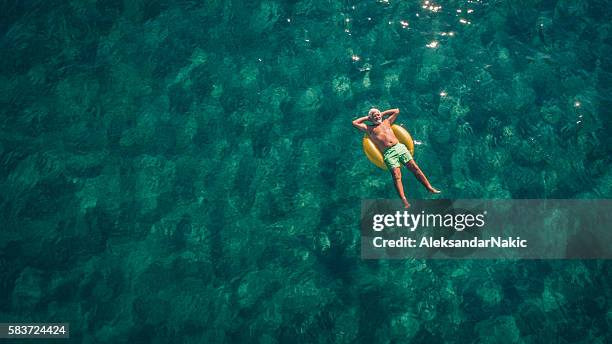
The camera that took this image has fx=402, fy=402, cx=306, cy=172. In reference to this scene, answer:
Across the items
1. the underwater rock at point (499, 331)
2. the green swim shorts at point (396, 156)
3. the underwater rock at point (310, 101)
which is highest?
the underwater rock at point (310, 101)

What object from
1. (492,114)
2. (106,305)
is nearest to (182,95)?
(106,305)

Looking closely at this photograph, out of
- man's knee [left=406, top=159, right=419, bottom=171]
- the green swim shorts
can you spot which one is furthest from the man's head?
man's knee [left=406, top=159, right=419, bottom=171]

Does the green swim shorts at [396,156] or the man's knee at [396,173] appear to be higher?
the green swim shorts at [396,156]

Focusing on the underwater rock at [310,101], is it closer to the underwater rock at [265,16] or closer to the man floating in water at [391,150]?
the man floating in water at [391,150]

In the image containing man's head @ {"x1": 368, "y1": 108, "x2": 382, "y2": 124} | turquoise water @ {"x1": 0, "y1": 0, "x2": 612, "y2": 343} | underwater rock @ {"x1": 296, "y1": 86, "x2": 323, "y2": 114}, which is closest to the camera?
turquoise water @ {"x1": 0, "y1": 0, "x2": 612, "y2": 343}

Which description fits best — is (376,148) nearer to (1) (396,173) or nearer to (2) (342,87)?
(1) (396,173)

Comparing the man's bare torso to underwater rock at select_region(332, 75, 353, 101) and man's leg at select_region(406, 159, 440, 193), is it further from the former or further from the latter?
underwater rock at select_region(332, 75, 353, 101)

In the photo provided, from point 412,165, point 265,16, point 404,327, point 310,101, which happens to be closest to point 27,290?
point 310,101

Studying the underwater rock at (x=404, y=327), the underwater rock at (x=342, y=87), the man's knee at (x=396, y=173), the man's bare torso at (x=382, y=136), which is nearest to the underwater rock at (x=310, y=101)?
the underwater rock at (x=342, y=87)
